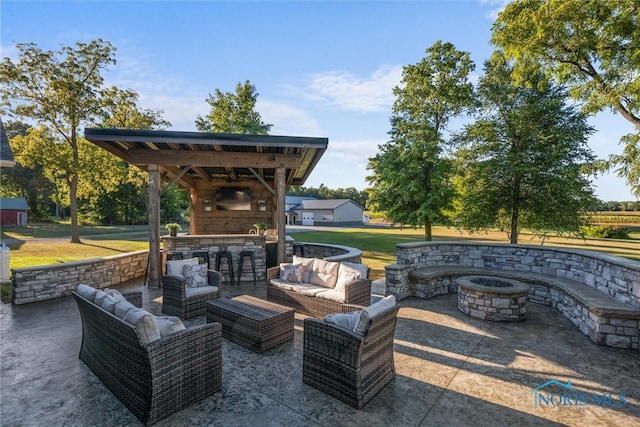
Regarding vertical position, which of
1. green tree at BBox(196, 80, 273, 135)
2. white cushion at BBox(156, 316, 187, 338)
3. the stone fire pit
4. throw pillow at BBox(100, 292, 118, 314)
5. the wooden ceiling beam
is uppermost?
green tree at BBox(196, 80, 273, 135)

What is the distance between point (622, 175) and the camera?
8.66m

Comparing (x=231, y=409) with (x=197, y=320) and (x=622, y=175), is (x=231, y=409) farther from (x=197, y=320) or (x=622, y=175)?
(x=622, y=175)

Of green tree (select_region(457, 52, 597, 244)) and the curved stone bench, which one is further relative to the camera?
green tree (select_region(457, 52, 597, 244))

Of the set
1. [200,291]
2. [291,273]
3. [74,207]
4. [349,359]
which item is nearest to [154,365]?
[349,359]

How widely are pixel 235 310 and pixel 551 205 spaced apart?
12088 millimetres

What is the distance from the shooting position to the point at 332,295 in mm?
4762

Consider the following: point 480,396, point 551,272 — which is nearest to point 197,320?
point 480,396

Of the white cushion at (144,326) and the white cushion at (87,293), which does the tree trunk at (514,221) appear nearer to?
the white cushion at (144,326)

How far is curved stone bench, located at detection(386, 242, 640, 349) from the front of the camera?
418cm

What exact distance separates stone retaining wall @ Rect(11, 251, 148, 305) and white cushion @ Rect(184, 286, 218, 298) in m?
3.28

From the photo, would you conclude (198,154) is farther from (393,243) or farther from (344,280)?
(393,243)

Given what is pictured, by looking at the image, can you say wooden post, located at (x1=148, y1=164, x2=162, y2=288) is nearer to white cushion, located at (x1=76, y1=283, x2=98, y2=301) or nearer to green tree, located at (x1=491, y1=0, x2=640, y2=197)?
white cushion, located at (x1=76, y1=283, x2=98, y2=301)

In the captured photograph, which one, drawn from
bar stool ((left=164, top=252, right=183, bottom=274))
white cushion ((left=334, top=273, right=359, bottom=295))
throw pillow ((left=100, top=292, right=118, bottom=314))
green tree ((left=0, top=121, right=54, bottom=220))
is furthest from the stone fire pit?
green tree ((left=0, top=121, right=54, bottom=220))

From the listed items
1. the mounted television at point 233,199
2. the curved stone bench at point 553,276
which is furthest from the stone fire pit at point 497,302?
the mounted television at point 233,199
